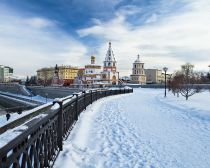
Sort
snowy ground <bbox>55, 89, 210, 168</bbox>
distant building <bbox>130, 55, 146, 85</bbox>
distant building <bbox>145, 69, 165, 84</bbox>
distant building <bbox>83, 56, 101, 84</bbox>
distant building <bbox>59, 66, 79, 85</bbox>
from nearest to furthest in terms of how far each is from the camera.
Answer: snowy ground <bbox>55, 89, 210, 168</bbox>
distant building <bbox>83, 56, 101, 84</bbox>
distant building <bbox>130, 55, 146, 85</bbox>
distant building <bbox>59, 66, 79, 85</bbox>
distant building <bbox>145, 69, 165, 84</bbox>

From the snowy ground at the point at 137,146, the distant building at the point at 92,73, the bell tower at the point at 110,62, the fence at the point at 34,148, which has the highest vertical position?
the bell tower at the point at 110,62

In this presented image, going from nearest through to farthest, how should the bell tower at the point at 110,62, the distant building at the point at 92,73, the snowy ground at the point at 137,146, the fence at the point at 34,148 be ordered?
the fence at the point at 34,148
the snowy ground at the point at 137,146
the bell tower at the point at 110,62
the distant building at the point at 92,73

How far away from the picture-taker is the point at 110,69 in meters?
106

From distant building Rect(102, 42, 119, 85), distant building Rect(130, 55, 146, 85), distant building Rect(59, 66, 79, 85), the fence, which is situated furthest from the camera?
distant building Rect(59, 66, 79, 85)

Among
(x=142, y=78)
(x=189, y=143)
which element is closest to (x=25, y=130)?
(x=189, y=143)

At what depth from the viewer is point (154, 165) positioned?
240 inches

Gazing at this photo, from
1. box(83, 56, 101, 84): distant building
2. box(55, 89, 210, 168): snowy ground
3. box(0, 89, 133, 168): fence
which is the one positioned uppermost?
box(83, 56, 101, 84): distant building

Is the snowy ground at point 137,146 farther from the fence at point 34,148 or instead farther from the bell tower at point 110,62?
the bell tower at point 110,62

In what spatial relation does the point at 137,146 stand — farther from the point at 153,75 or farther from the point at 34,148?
the point at 153,75

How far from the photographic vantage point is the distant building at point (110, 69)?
105188mm

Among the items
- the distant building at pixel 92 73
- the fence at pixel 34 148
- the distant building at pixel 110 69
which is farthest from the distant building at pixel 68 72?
the fence at pixel 34 148

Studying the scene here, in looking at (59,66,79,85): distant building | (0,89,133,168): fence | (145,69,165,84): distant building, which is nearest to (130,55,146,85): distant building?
(145,69,165,84): distant building

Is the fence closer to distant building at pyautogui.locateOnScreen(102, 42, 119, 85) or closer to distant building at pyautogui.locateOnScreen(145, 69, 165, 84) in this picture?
distant building at pyautogui.locateOnScreen(102, 42, 119, 85)

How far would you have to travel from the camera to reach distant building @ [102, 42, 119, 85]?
105188 millimetres
